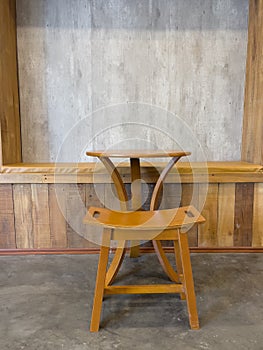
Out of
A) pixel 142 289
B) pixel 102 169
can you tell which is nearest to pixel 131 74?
pixel 102 169

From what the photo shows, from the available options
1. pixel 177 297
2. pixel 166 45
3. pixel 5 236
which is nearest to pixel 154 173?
pixel 177 297

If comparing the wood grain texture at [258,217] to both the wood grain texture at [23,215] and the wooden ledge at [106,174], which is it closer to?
the wooden ledge at [106,174]

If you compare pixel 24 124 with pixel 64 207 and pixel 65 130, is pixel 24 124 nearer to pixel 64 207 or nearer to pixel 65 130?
pixel 65 130

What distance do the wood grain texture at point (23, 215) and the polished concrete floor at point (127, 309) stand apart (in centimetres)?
19

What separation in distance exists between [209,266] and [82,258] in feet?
3.31

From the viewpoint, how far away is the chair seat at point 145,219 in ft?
4.85

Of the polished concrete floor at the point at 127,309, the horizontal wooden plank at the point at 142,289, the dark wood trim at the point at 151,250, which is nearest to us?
the polished concrete floor at the point at 127,309

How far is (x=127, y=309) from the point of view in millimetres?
1708

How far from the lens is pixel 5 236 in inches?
97.5

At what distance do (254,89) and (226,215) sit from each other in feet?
3.59

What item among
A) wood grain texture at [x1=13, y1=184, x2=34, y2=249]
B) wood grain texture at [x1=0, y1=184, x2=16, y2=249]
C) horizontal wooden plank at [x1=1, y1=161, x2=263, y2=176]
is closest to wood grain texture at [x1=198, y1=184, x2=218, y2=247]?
horizontal wooden plank at [x1=1, y1=161, x2=263, y2=176]

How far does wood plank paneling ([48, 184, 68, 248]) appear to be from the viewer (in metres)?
2.46

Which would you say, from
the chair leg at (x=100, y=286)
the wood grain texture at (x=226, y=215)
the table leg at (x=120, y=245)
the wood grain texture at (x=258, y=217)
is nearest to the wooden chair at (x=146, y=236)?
the chair leg at (x=100, y=286)

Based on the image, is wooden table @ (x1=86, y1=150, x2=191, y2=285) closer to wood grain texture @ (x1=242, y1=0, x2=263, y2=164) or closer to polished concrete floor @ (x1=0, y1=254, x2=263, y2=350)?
polished concrete floor @ (x1=0, y1=254, x2=263, y2=350)
